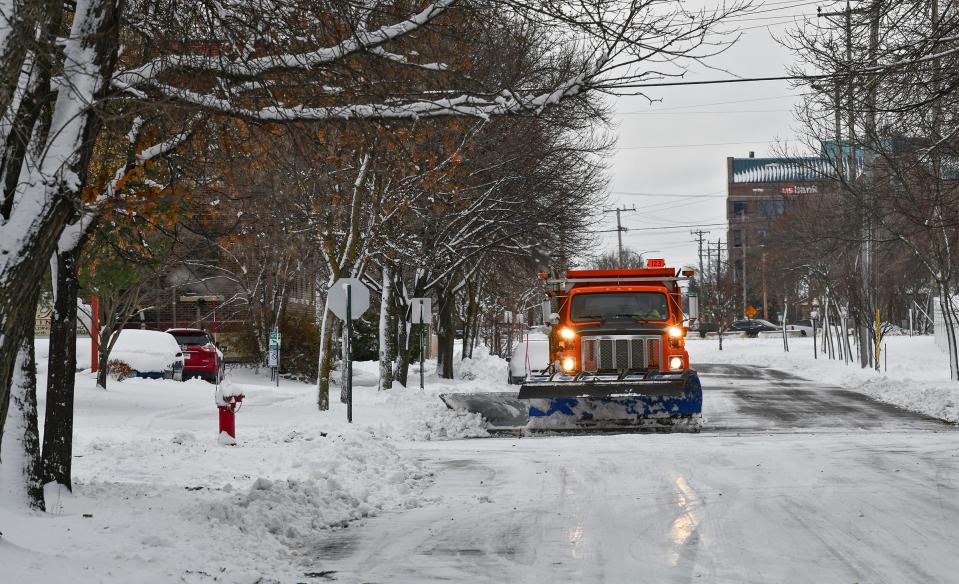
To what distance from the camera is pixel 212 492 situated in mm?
10578

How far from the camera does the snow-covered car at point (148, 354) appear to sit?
108ft

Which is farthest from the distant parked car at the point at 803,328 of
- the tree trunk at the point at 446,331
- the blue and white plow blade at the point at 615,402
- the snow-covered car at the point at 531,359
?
the blue and white plow blade at the point at 615,402

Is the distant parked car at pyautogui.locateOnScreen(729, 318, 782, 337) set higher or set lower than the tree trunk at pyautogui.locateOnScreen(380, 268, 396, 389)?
higher

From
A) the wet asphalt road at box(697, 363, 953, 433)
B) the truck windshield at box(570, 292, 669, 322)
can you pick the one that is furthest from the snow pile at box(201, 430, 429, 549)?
the wet asphalt road at box(697, 363, 953, 433)

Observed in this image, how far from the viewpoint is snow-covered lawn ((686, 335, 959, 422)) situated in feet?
85.6

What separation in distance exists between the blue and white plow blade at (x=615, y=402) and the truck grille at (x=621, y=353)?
1.48 meters

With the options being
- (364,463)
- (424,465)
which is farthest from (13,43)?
(424,465)

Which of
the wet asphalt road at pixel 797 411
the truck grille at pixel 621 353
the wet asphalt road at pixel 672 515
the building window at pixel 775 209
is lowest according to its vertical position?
the wet asphalt road at pixel 672 515

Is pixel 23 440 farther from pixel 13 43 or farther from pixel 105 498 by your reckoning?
pixel 13 43

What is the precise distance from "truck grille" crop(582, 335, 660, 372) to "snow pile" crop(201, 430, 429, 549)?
6487 mm

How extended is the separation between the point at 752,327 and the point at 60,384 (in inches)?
3819

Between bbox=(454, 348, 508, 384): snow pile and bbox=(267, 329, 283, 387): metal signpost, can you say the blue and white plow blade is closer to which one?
bbox=(267, 329, 283, 387): metal signpost

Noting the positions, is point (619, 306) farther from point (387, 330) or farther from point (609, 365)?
point (387, 330)

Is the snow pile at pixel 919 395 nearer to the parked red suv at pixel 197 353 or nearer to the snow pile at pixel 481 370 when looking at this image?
the snow pile at pixel 481 370
